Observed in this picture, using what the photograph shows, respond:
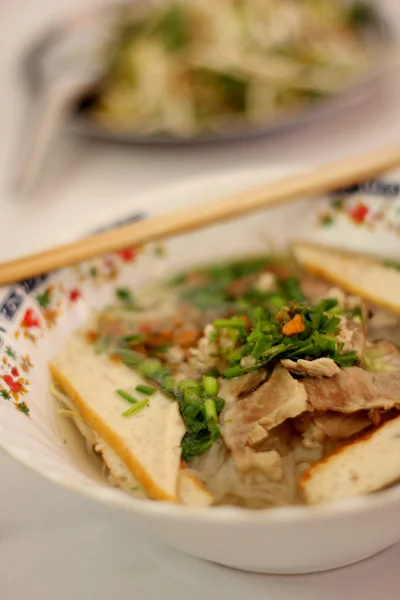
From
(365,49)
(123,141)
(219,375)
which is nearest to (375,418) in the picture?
(219,375)

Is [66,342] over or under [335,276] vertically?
over

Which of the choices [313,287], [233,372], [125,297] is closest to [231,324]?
[233,372]

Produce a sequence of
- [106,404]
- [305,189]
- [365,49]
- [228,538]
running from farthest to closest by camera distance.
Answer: [365,49]
[305,189]
[106,404]
[228,538]

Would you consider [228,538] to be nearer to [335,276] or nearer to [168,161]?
[335,276]

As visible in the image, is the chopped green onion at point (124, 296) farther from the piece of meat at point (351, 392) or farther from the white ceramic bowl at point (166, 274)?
the piece of meat at point (351, 392)

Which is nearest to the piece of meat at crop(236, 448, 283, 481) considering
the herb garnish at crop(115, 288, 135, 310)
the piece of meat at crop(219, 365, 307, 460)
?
the piece of meat at crop(219, 365, 307, 460)

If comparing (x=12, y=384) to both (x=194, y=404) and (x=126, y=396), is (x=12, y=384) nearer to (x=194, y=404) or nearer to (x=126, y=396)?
(x=126, y=396)
